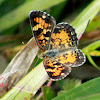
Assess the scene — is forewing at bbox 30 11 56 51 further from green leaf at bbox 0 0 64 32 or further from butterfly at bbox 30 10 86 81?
green leaf at bbox 0 0 64 32

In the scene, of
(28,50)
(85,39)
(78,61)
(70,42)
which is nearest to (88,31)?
(85,39)

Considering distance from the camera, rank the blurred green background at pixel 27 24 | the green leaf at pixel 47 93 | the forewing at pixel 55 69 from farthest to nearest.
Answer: the blurred green background at pixel 27 24 → the green leaf at pixel 47 93 → the forewing at pixel 55 69

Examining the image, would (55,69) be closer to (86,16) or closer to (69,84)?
(69,84)

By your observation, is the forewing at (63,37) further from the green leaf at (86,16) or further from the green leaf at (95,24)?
the green leaf at (95,24)

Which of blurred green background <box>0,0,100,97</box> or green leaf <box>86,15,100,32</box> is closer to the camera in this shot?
blurred green background <box>0,0,100,97</box>

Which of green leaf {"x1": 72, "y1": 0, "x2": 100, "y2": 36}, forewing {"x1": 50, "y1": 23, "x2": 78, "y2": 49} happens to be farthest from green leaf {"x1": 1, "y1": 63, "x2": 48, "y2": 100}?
green leaf {"x1": 72, "y1": 0, "x2": 100, "y2": 36}

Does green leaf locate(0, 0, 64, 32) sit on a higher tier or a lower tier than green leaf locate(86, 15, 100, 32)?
higher

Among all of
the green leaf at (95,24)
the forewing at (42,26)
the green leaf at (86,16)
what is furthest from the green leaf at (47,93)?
the green leaf at (95,24)

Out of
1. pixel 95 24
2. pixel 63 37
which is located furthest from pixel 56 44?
pixel 95 24
